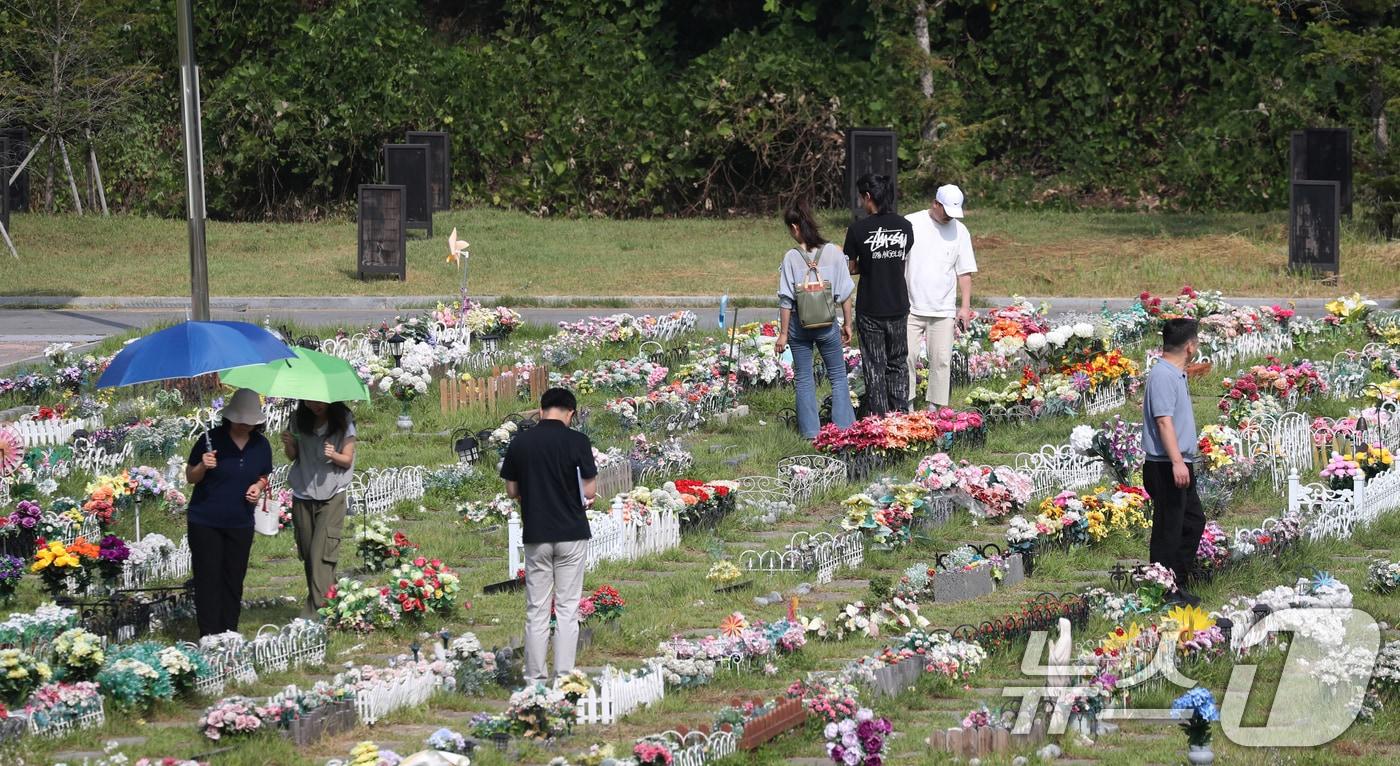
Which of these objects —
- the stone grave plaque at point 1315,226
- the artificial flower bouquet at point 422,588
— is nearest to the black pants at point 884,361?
the artificial flower bouquet at point 422,588

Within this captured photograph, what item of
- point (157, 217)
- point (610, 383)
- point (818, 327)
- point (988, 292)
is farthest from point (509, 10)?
point (818, 327)

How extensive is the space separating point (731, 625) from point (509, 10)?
93.0ft

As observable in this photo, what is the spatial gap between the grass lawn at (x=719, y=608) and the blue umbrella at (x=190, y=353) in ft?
4.48

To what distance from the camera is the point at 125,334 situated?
19953mm

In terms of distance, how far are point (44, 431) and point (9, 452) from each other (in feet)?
8.36

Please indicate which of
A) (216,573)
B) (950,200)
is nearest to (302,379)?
(216,573)

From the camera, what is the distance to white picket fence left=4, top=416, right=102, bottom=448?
1470 cm

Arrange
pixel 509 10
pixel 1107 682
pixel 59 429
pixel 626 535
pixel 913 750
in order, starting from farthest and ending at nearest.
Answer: pixel 509 10 < pixel 59 429 < pixel 626 535 < pixel 1107 682 < pixel 913 750

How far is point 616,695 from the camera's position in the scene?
8.21m

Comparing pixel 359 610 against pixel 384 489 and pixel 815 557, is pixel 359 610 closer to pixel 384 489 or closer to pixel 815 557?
pixel 815 557

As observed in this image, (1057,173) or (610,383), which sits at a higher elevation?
(1057,173)

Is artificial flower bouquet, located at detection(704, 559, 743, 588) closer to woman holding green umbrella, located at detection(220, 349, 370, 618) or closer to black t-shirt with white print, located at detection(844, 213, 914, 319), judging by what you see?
woman holding green umbrella, located at detection(220, 349, 370, 618)

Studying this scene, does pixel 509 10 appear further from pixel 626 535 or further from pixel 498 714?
pixel 498 714

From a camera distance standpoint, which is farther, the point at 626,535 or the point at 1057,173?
the point at 1057,173
